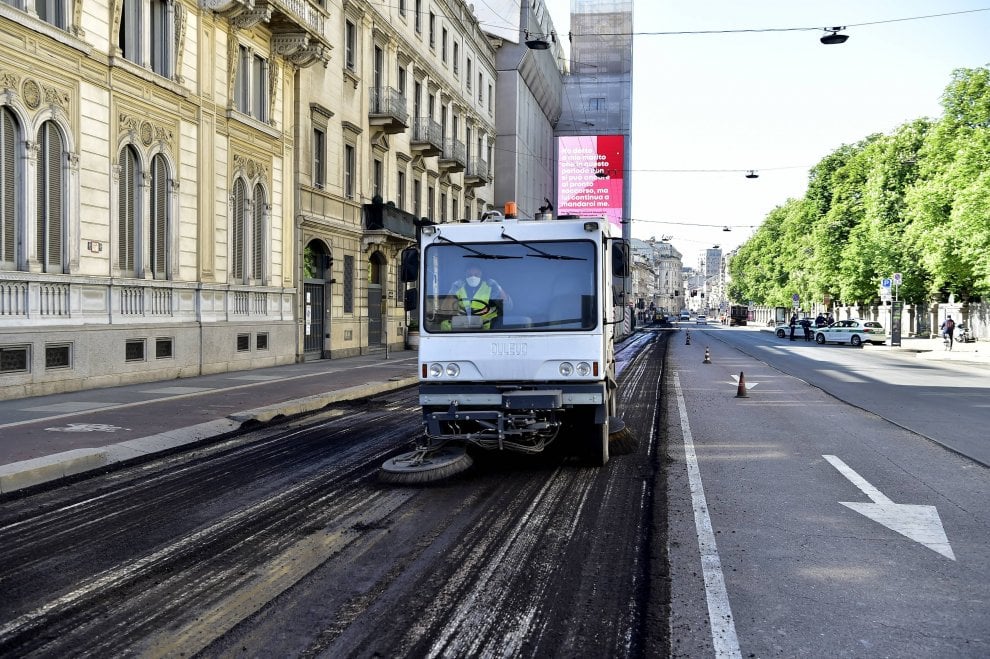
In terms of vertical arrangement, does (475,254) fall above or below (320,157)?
below

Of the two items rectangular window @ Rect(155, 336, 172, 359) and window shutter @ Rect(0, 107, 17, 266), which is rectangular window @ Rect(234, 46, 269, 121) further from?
window shutter @ Rect(0, 107, 17, 266)

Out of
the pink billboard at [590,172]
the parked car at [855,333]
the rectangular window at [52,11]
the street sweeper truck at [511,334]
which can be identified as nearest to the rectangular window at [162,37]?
the rectangular window at [52,11]

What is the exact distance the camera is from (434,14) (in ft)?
121

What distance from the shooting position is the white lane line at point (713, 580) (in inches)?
159

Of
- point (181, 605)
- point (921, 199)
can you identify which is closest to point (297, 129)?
point (181, 605)

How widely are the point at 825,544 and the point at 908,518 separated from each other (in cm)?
125

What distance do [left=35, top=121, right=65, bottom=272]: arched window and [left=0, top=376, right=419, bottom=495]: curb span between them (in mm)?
5300

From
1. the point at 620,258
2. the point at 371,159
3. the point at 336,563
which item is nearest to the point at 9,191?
the point at 620,258

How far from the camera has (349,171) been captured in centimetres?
2844

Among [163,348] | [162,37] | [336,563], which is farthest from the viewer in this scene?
[162,37]

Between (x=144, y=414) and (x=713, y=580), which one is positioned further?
(x=144, y=414)

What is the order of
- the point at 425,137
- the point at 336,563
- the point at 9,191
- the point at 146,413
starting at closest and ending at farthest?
the point at 336,563
the point at 146,413
the point at 9,191
the point at 425,137

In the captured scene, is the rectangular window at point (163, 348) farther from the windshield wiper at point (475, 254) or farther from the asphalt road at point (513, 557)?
the windshield wiper at point (475, 254)

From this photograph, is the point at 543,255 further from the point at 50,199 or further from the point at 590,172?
the point at 590,172
